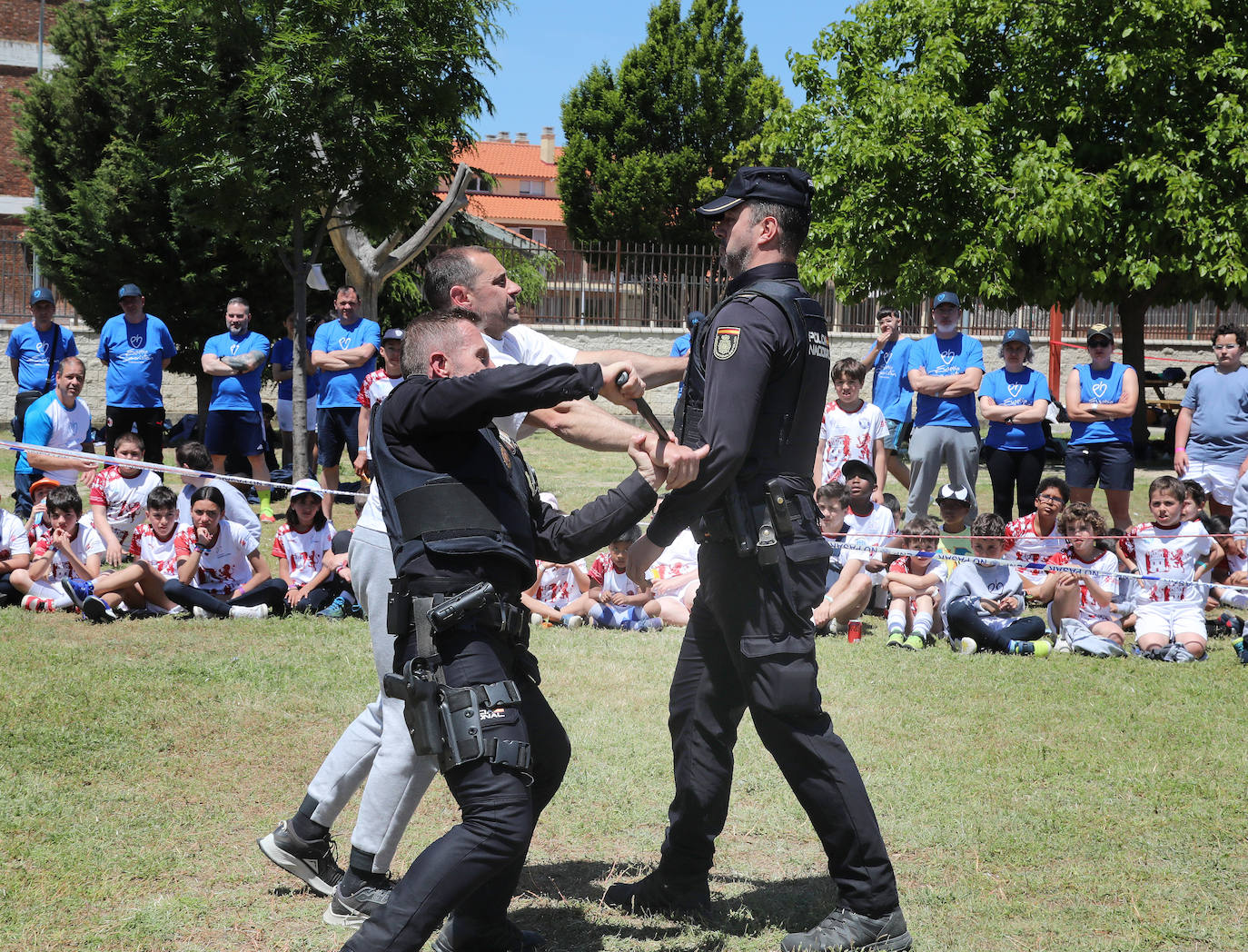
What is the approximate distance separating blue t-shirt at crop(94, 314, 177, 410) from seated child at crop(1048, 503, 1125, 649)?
27.0 feet

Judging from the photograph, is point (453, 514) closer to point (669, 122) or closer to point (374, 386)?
point (374, 386)

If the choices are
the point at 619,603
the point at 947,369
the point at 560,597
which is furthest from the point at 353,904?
the point at 947,369

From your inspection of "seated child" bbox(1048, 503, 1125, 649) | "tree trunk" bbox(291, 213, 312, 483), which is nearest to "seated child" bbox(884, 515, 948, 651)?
"seated child" bbox(1048, 503, 1125, 649)

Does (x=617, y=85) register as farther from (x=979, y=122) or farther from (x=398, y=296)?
(x=979, y=122)

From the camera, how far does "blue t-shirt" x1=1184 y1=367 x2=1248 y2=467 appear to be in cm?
976

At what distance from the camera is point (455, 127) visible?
43.5 ft

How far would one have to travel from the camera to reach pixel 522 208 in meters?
61.7

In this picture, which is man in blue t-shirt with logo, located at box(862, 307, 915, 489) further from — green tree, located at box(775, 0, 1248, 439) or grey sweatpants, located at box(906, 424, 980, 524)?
green tree, located at box(775, 0, 1248, 439)

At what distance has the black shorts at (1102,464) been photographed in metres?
9.84

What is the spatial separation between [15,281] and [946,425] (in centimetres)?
1868

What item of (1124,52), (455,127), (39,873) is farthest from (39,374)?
(1124,52)

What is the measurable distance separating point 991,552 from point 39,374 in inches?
358

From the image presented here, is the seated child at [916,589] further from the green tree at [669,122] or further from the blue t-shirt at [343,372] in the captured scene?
the green tree at [669,122]

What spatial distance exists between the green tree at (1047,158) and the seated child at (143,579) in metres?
11.8
